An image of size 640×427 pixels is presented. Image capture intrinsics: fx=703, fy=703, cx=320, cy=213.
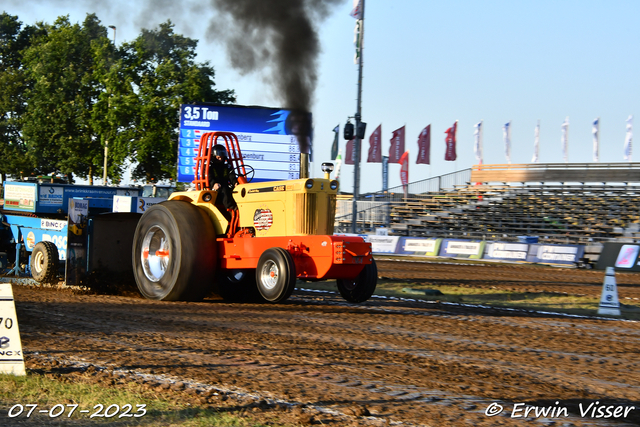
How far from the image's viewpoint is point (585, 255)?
23562 millimetres

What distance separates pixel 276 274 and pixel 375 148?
34.1m

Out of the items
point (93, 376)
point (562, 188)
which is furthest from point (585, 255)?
point (93, 376)

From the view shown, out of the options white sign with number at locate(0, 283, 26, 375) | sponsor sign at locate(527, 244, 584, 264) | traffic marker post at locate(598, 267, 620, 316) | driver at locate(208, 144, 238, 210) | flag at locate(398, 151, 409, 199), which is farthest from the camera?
flag at locate(398, 151, 409, 199)

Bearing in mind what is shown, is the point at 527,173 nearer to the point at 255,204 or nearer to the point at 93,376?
the point at 255,204

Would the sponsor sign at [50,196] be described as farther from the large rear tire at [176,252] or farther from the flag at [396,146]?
the flag at [396,146]

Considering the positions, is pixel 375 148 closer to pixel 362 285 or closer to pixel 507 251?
pixel 507 251

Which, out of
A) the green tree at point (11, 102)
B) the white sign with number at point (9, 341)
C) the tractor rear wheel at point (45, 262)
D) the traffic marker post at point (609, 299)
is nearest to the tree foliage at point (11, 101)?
the green tree at point (11, 102)

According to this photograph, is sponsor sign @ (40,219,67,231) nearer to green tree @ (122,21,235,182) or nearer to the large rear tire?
the large rear tire

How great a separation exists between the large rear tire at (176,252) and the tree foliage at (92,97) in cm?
2060

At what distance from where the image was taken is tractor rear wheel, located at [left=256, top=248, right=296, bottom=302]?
9055 mm

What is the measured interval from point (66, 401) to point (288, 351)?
2.35 meters

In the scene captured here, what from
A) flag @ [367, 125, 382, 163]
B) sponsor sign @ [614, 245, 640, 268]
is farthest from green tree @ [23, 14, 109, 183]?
A: sponsor sign @ [614, 245, 640, 268]

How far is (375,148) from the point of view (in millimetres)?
42812

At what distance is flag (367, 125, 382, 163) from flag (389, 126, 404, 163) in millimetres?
998
